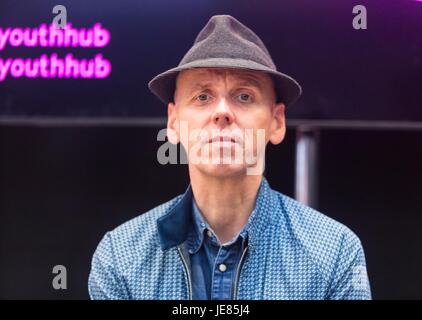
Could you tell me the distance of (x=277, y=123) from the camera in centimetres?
187

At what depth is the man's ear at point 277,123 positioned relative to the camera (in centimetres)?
186

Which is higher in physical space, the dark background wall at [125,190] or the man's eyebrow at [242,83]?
the man's eyebrow at [242,83]

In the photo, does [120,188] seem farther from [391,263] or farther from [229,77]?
[391,263]

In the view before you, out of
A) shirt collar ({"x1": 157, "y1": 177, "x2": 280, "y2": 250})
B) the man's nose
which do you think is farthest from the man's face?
shirt collar ({"x1": 157, "y1": 177, "x2": 280, "y2": 250})

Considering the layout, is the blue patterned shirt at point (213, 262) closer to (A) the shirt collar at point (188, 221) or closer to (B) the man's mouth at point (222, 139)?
(A) the shirt collar at point (188, 221)

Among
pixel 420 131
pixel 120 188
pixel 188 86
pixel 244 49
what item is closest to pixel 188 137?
pixel 188 86

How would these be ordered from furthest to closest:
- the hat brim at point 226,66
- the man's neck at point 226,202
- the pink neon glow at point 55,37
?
the pink neon glow at point 55,37, the man's neck at point 226,202, the hat brim at point 226,66

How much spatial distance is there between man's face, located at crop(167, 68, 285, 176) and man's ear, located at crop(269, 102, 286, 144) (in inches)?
1.4

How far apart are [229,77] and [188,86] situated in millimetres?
118

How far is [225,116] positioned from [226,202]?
0.25m

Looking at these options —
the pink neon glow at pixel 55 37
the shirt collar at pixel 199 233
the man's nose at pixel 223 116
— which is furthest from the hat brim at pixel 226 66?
the shirt collar at pixel 199 233

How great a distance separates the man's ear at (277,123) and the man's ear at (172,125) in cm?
27

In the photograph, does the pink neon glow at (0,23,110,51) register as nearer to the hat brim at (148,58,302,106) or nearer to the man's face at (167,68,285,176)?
the hat brim at (148,58,302,106)

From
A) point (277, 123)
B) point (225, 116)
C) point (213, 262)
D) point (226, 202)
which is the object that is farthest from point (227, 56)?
point (213, 262)
